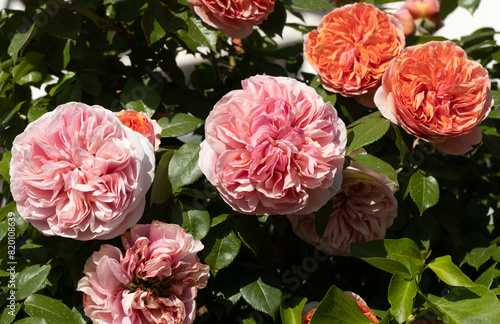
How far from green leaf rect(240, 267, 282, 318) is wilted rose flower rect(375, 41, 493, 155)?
1.13ft

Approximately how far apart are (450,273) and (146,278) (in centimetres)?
45

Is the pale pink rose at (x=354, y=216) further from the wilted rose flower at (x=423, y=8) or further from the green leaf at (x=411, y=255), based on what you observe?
the wilted rose flower at (x=423, y=8)

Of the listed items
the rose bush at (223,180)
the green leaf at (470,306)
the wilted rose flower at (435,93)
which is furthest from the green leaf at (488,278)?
the wilted rose flower at (435,93)

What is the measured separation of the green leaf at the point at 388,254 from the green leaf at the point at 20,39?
66 centimetres

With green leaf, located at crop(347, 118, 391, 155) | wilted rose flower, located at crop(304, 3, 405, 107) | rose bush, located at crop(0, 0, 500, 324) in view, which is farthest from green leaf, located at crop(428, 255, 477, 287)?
wilted rose flower, located at crop(304, 3, 405, 107)

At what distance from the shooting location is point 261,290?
874mm

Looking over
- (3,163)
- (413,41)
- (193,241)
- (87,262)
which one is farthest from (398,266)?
(3,163)

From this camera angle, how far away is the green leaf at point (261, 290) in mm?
852

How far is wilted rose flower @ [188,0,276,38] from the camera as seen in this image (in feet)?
3.20

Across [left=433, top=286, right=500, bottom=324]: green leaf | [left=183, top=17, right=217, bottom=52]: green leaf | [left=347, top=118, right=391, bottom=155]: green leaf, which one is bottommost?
[left=433, top=286, right=500, bottom=324]: green leaf

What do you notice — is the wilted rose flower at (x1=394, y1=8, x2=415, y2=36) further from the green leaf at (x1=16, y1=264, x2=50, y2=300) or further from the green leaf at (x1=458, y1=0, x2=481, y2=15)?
the green leaf at (x1=16, y1=264, x2=50, y2=300)

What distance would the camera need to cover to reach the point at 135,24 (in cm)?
115

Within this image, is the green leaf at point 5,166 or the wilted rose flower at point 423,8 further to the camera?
the wilted rose flower at point 423,8

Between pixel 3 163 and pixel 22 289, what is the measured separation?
0.73ft
